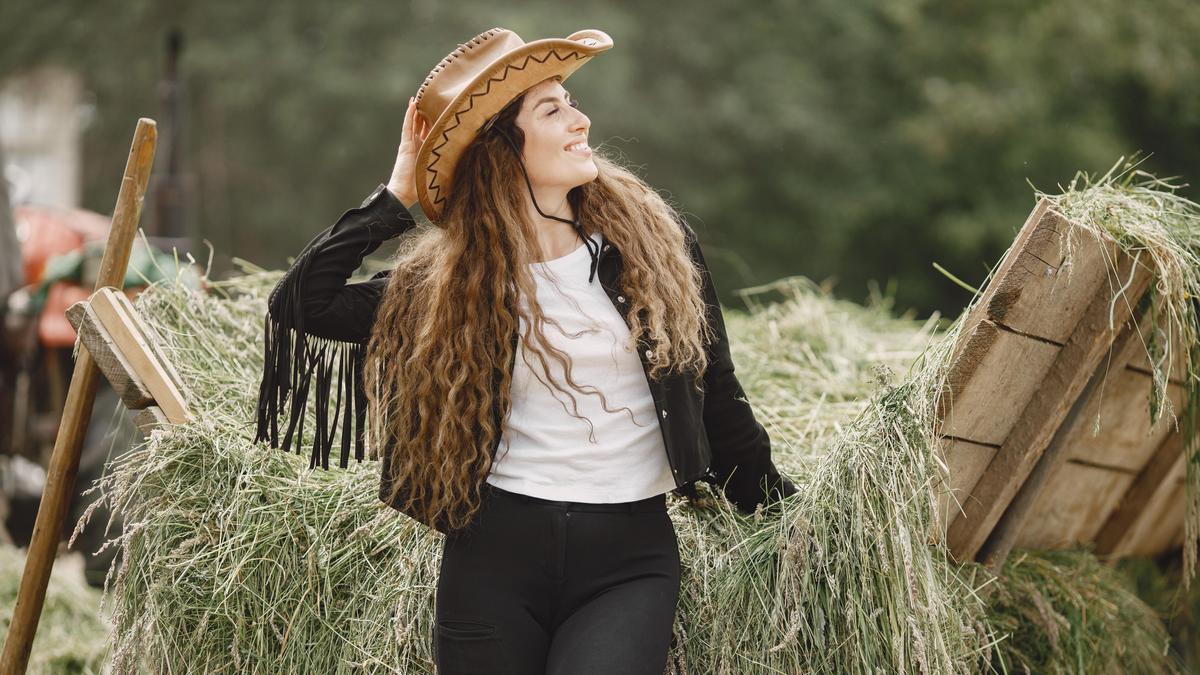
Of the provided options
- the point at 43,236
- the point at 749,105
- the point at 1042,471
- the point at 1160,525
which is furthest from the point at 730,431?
the point at 749,105

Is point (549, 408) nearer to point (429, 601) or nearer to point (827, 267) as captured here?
point (429, 601)

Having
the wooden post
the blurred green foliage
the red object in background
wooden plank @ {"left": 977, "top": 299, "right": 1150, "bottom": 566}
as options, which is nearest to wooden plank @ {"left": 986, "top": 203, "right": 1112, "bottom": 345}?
wooden plank @ {"left": 977, "top": 299, "right": 1150, "bottom": 566}

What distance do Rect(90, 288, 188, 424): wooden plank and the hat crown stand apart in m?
0.91

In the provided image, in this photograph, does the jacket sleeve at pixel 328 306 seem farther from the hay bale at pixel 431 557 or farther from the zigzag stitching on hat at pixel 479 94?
→ the hay bale at pixel 431 557

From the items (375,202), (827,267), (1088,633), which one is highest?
(375,202)

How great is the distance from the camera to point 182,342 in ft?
10.2

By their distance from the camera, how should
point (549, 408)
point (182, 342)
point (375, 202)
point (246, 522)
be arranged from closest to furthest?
point (549, 408), point (375, 202), point (246, 522), point (182, 342)

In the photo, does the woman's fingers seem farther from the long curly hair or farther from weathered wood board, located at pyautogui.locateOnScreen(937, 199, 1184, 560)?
weathered wood board, located at pyautogui.locateOnScreen(937, 199, 1184, 560)

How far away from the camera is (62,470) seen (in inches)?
109

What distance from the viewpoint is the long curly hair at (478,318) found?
2.12 metres

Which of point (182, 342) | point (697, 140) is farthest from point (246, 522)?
point (697, 140)

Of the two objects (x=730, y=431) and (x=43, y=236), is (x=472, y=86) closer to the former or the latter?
(x=730, y=431)

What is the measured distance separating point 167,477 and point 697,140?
12.0 meters

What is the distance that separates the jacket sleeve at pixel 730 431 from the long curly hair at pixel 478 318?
0.11ft
